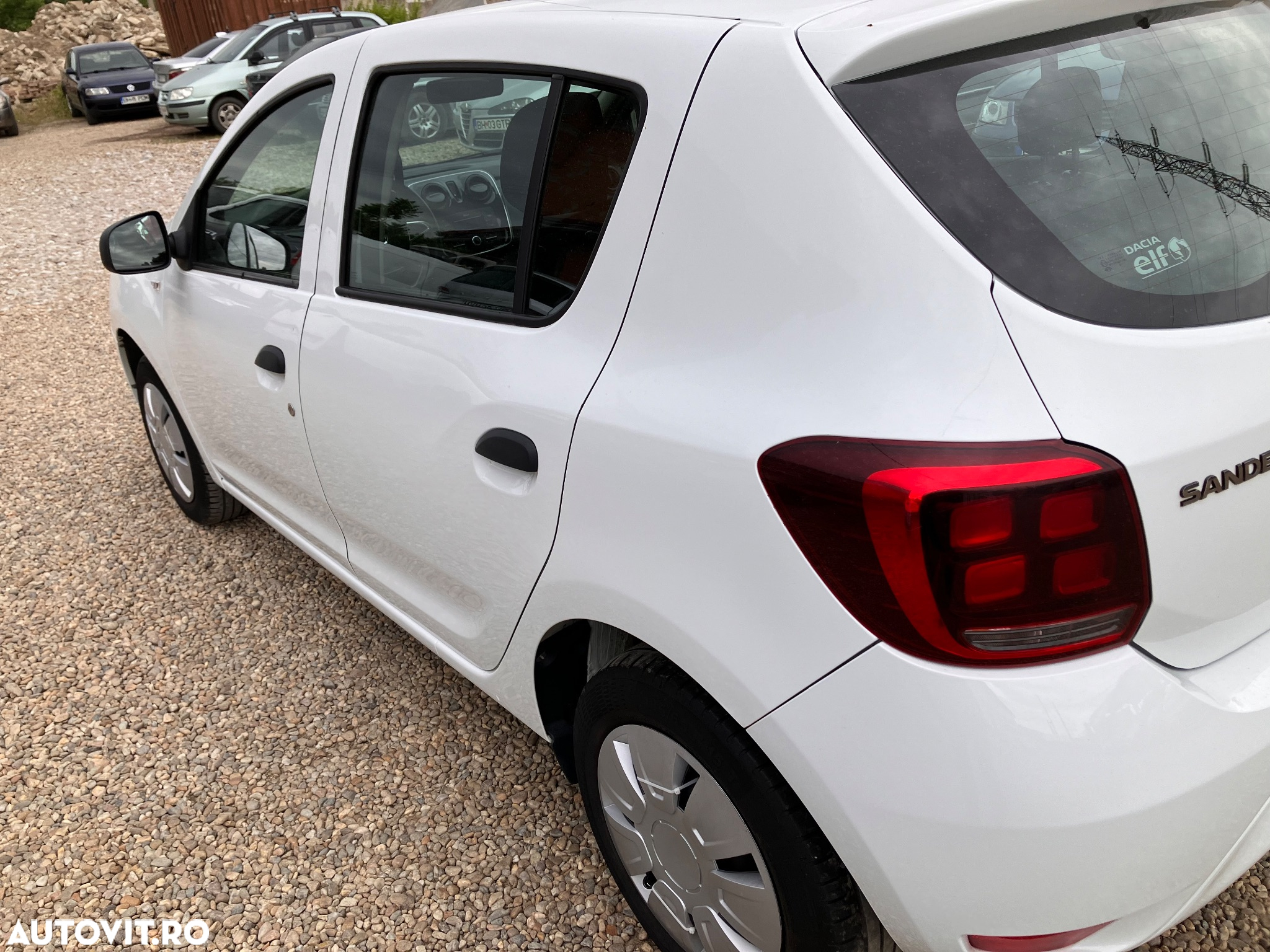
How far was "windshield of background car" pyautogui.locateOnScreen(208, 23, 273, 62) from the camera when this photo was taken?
1547 cm

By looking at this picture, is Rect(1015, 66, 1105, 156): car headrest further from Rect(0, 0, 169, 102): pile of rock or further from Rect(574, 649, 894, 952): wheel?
Rect(0, 0, 169, 102): pile of rock

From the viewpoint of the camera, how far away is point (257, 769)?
8.25 feet

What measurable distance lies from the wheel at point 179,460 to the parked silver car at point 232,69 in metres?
12.9

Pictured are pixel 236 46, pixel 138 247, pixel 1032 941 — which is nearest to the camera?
pixel 1032 941

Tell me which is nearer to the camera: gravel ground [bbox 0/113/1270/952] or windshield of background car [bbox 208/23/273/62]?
gravel ground [bbox 0/113/1270/952]

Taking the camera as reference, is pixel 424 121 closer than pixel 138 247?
Yes

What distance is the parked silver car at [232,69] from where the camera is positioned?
1497cm

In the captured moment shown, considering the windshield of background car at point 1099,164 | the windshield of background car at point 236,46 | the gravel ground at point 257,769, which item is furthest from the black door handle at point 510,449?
the windshield of background car at point 236,46

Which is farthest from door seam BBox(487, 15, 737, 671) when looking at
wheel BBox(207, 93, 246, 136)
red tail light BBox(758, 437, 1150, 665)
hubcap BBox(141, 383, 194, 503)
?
wheel BBox(207, 93, 246, 136)

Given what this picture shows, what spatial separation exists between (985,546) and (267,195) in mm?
2348

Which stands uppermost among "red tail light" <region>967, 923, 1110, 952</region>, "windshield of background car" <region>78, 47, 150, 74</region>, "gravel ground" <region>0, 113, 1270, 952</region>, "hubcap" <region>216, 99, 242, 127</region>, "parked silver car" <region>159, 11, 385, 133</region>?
"windshield of background car" <region>78, 47, 150, 74</region>

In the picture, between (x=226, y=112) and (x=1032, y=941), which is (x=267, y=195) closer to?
(x=1032, y=941)

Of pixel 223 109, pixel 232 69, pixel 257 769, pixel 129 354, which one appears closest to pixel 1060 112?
pixel 257 769

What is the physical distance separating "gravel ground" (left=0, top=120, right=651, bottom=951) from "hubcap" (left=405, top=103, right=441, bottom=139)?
153cm
